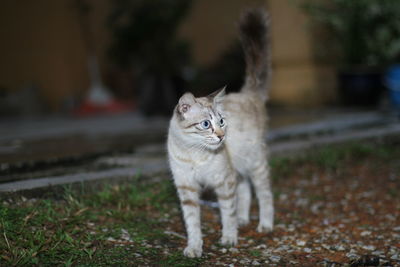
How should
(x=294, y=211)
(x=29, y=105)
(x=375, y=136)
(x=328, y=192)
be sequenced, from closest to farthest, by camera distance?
(x=294, y=211) < (x=328, y=192) < (x=375, y=136) < (x=29, y=105)

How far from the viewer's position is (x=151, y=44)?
8453 millimetres

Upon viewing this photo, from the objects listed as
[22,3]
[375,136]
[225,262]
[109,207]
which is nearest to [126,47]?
[22,3]

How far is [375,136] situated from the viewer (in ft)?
16.9

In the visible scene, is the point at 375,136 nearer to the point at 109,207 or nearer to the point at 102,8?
the point at 109,207

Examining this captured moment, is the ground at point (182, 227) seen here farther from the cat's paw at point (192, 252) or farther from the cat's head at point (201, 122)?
the cat's head at point (201, 122)

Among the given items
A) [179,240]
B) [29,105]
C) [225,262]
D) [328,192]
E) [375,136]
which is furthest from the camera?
[29,105]

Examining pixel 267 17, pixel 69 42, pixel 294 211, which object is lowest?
pixel 294 211

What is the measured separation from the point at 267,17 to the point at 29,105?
27.6ft

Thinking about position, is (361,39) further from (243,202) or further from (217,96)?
(217,96)

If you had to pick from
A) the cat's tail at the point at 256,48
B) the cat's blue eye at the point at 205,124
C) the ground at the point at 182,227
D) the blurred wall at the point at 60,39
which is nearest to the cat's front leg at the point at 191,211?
the ground at the point at 182,227

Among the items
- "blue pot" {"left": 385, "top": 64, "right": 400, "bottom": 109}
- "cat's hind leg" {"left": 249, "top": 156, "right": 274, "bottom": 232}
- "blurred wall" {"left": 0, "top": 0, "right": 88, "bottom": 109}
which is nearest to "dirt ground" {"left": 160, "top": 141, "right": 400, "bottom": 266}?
"cat's hind leg" {"left": 249, "top": 156, "right": 274, "bottom": 232}

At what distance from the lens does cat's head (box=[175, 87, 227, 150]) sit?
8.84 feet

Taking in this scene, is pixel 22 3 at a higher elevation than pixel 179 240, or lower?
higher

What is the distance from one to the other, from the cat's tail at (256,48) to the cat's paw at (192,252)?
4.76ft
